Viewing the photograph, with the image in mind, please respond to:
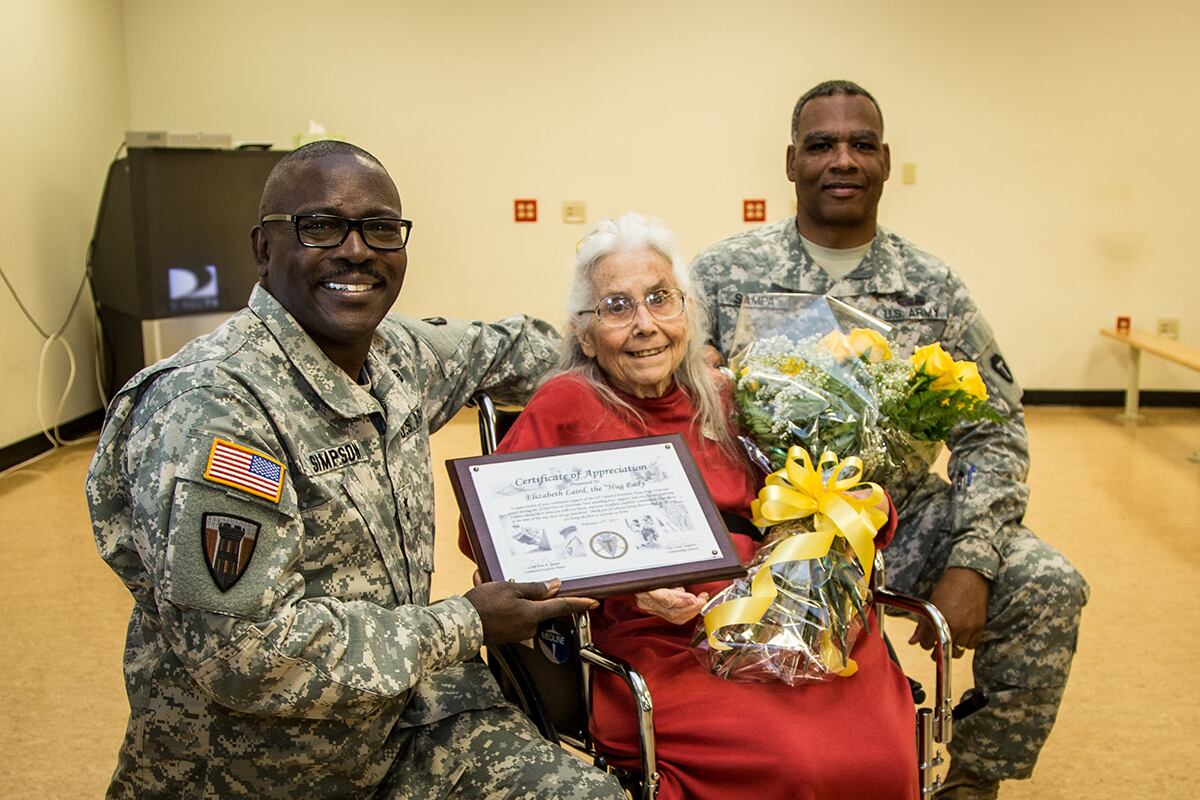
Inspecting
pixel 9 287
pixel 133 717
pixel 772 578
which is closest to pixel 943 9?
pixel 9 287

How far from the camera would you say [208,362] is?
1.60m

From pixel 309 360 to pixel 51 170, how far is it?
5.07 metres

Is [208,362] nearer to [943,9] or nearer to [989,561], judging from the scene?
[989,561]

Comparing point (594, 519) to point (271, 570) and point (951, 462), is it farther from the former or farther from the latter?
point (951, 462)

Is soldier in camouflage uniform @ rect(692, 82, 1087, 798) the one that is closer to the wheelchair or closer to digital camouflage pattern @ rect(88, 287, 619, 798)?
the wheelchair

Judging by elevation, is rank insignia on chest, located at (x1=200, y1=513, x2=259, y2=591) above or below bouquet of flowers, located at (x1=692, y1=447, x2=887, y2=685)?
above

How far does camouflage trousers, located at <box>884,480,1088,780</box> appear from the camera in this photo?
7.72 feet

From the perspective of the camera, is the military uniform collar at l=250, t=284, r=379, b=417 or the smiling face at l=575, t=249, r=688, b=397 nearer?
the military uniform collar at l=250, t=284, r=379, b=417

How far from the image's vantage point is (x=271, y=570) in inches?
58.8

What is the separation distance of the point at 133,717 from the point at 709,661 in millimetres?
877

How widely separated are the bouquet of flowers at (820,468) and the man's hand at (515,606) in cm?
29

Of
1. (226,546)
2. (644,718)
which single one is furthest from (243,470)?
(644,718)

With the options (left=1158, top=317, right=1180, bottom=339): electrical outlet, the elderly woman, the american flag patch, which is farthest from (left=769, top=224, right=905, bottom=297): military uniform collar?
(left=1158, top=317, right=1180, bottom=339): electrical outlet

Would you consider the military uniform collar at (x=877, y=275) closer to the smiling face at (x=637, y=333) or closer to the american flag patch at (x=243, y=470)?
the smiling face at (x=637, y=333)
